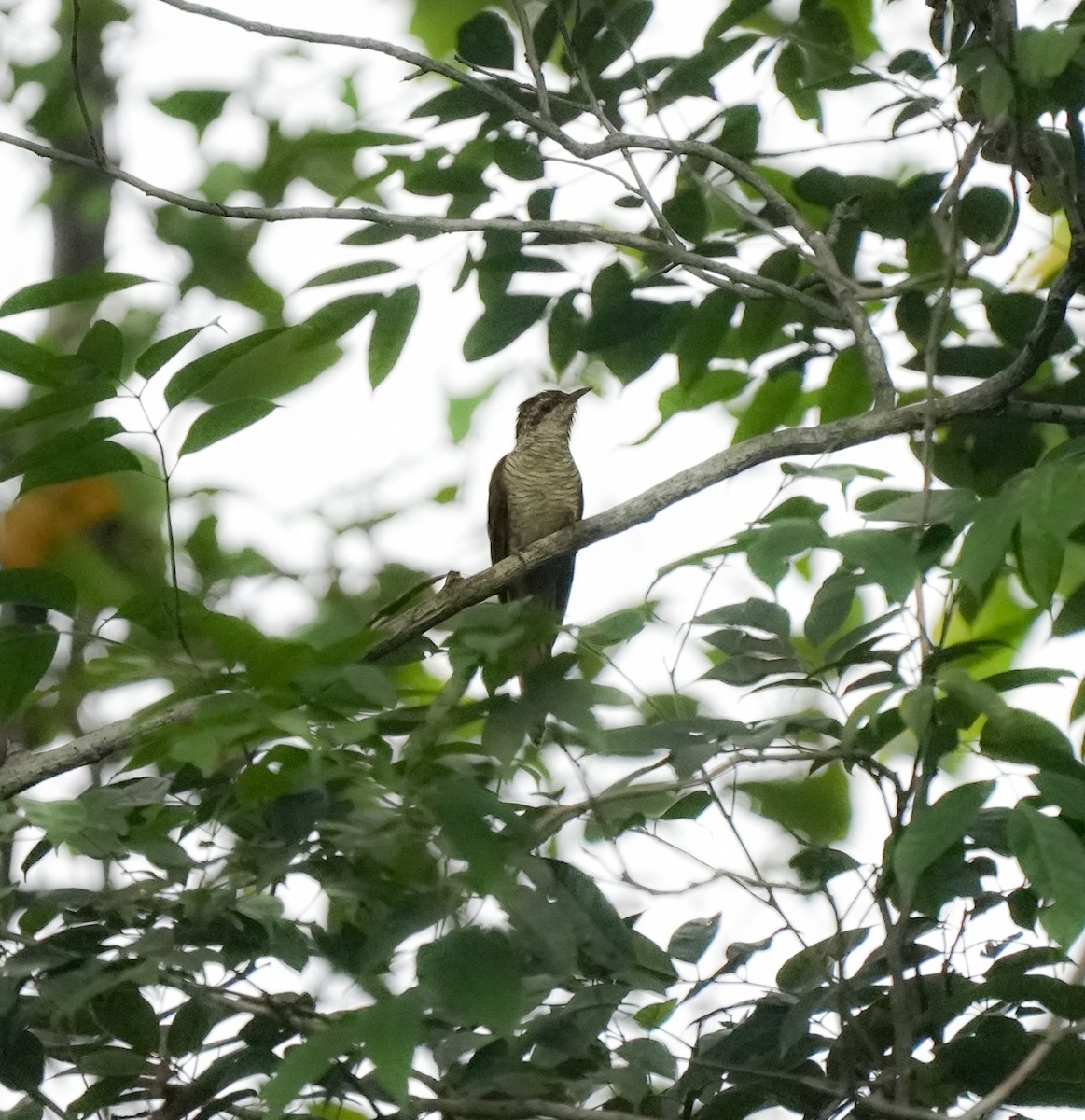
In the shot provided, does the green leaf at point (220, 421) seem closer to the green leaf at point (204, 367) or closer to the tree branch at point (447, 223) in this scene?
the green leaf at point (204, 367)

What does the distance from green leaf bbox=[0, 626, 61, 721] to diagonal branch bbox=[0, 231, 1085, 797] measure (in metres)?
0.43

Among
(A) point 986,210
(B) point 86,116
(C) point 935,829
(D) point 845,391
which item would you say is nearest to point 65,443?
(B) point 86,116

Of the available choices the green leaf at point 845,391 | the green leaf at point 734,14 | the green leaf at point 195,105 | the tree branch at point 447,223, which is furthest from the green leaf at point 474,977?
the green leaf at point 195,105

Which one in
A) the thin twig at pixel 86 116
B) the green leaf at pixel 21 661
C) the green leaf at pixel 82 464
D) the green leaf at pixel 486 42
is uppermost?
the green leaf at pixel 486 42

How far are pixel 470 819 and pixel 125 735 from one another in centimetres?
108

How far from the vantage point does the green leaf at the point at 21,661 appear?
1.96 m

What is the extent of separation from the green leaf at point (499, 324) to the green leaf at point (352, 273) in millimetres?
250

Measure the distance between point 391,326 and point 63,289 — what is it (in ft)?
2.49

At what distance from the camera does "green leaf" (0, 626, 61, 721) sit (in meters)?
1.96

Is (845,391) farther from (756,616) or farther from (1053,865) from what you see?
(1053,865)

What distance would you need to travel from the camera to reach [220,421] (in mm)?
2084

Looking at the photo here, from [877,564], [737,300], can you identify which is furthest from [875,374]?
[877,564]

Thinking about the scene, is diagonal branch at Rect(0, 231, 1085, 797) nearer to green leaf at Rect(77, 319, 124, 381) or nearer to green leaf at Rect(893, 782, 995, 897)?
green leaf at Rect(77, 319, 124, 381)

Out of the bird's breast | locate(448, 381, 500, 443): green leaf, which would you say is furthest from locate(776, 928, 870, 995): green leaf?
the bird's breast
